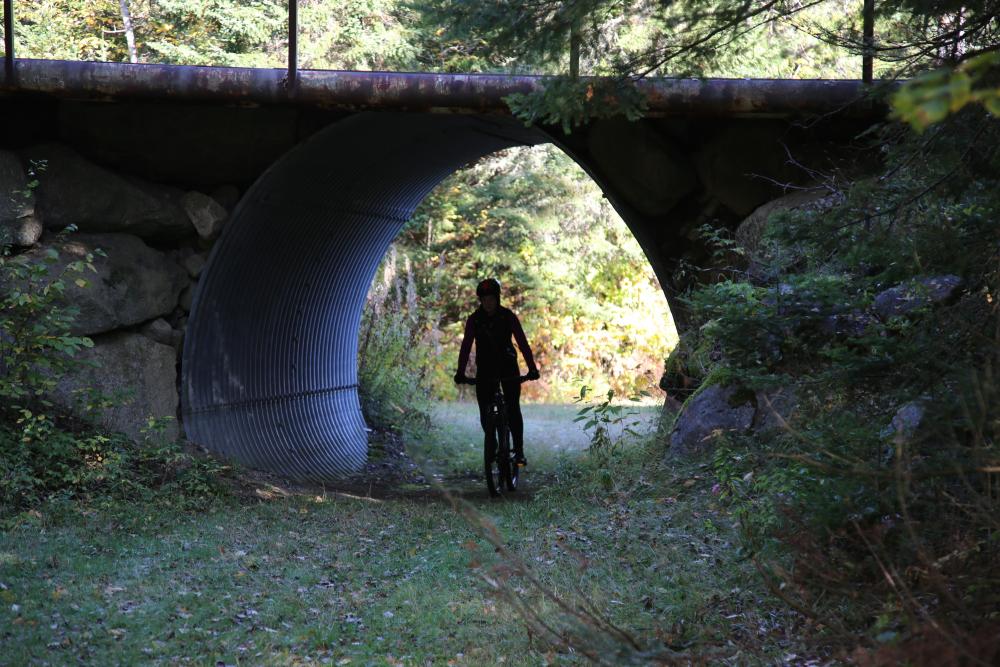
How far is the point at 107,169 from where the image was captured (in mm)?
8969

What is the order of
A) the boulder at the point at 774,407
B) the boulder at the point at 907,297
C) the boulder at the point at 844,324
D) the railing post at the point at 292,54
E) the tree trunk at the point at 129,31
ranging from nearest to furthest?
the boulder at the point at 844,324
the boulder at the point at 907,297
the boulder at the point at 774,407
the railing post at the point at 292,54
the tree trunk at the point at 129,31

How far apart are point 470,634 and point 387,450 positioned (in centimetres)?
761

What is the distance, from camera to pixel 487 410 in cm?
847

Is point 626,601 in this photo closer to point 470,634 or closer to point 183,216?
point 470,634

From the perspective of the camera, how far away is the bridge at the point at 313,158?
25.1 ft

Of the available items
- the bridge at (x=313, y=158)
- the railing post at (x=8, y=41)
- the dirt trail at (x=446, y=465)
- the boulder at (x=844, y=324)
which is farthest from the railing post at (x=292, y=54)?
the boulder at (x=844, y=324)

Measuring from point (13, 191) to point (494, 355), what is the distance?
12.1 ft

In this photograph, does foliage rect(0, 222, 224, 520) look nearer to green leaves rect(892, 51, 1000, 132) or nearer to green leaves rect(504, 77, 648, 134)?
green leaves rect(504, 77, 648, 134)

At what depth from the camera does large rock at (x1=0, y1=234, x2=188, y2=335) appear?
27.5 ft

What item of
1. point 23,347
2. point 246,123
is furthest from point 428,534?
point 246,123

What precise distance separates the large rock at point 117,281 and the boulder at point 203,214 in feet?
1.22

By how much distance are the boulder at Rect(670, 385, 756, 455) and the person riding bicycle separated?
3.96ft

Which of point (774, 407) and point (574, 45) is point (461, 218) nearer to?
point (774, 407)

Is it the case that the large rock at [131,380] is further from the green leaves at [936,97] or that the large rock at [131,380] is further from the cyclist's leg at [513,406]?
the green leaves at [936,97]
